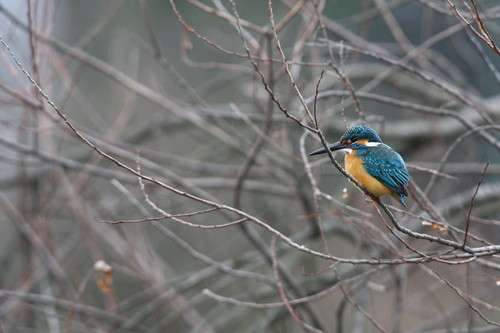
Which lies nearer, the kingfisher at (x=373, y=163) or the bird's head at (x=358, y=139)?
the kingfisher at (x=373, y=163)

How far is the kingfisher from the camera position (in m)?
2.66

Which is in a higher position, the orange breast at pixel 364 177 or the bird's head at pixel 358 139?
the bird's head at pixel 358 139

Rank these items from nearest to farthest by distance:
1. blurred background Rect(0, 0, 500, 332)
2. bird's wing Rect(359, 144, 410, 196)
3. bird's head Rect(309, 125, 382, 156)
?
bird's wing Rect(359, 144, 410, 196), bird's head Rect(309, 125, 382, 156), blurred background Rect(0, 0, 500, 332)

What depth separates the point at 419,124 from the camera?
5434mm

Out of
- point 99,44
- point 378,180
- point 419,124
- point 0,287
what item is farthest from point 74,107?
point 378,180

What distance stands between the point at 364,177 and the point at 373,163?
0.08m

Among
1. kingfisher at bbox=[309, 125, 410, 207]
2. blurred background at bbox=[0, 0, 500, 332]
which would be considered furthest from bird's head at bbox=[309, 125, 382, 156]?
blurred background at bbox=[0, 0, 500, 332]

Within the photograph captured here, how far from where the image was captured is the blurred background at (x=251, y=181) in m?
3.04

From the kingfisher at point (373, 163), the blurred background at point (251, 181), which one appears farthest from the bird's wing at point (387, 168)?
the blurred background at point (251, 181)

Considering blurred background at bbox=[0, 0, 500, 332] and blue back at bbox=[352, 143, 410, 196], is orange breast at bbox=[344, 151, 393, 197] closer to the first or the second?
blue back at bbox=[352, 143, 410, 196]

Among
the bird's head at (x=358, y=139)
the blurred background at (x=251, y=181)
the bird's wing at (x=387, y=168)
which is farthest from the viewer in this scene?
the blurred background at (x=251, y=181)

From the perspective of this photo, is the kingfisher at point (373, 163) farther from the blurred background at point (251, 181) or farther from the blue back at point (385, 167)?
the blurred background at point (251, 181)

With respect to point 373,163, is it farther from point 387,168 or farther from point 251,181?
point 251,181

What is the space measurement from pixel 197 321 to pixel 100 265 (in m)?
2.04
